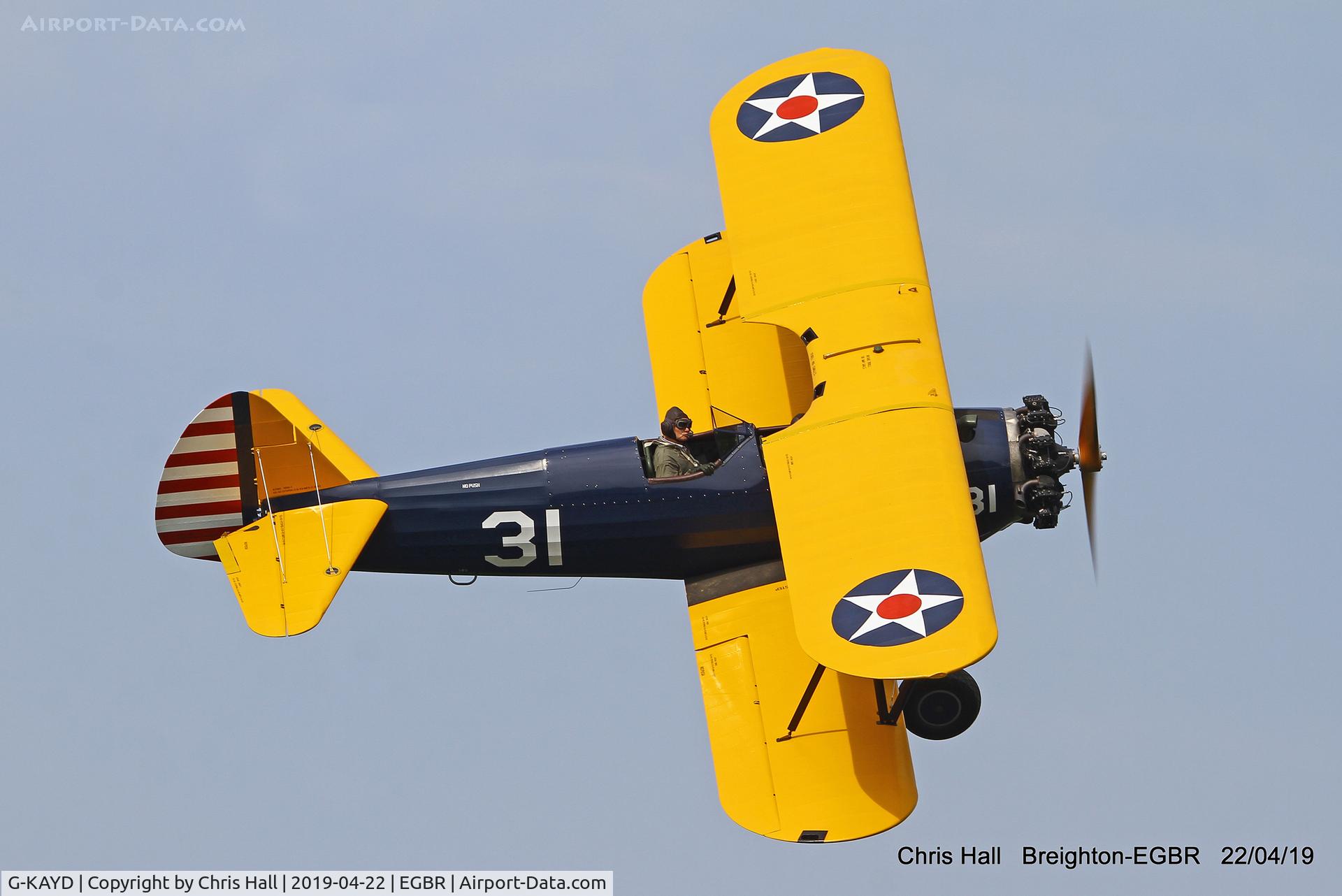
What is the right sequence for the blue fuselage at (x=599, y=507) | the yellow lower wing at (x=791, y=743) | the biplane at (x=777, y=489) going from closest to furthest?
1. the biplane at (x=777, y=489)
2. the yellow lower wing at (x=791, y=743)
3. the blue fuselage at (x=599, y=507)

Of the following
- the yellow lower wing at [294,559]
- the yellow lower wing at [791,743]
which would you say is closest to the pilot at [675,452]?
the yellow lower wing at [791,743]

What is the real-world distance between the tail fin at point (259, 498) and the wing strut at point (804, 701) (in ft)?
11.6

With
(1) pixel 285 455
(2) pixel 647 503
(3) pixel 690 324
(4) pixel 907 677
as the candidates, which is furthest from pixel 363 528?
(4) pixel 907 677

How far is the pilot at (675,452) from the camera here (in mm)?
17109

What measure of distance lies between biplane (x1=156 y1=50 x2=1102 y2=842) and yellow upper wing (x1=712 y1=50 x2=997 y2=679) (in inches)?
0.8

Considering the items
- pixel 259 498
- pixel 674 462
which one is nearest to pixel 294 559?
pixel 259 498

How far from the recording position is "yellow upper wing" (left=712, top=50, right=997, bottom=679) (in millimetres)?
14906

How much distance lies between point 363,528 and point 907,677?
4661mm

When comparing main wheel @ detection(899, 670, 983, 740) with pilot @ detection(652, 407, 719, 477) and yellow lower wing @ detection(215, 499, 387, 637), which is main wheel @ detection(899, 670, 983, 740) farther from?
yellow lower wing @ detection(215, 499, 387, 637)

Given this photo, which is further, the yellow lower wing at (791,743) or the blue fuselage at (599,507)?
the blue fuselage at (599,507)

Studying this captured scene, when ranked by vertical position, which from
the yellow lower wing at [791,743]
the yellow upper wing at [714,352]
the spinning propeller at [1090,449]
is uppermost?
the yellow upper wing at [714,352]

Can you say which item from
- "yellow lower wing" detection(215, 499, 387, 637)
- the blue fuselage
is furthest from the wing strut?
"yellow lower wing" detection(215, 499, 387, 637)

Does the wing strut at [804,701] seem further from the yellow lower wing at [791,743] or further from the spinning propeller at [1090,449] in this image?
the spinning propeller at [1090,449]

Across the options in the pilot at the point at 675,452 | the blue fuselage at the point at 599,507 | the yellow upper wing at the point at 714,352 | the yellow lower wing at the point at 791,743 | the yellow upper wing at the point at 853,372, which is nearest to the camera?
the yellow upper wing at the point at 853,372
